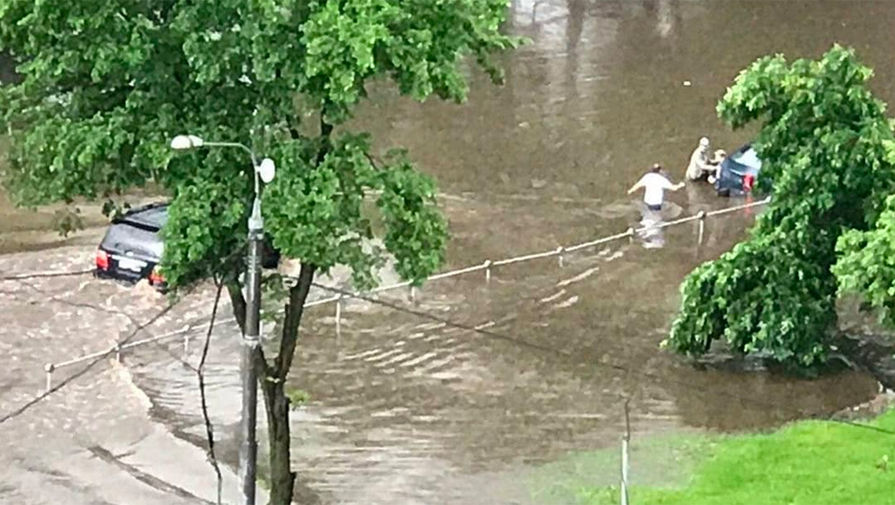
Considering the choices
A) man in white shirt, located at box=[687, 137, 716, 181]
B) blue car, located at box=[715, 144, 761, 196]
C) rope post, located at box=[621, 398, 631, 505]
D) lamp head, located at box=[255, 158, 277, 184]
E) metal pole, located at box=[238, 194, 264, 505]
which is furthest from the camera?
man in white shirt, located at box=[687, 137, 716, 181]

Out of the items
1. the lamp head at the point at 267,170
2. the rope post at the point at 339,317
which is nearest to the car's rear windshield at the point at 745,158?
the rope post at the point at 339,317

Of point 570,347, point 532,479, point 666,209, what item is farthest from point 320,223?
point 666,209

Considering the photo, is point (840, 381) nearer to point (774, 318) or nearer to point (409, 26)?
point (774, 318)

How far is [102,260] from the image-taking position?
1041 inches

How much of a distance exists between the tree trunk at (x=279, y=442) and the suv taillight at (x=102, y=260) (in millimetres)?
9942

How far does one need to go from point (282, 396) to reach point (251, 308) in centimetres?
339

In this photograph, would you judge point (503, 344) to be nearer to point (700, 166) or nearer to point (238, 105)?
point (238, 105)

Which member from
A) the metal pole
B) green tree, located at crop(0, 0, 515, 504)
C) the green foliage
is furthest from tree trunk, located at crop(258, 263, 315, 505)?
the green foliage

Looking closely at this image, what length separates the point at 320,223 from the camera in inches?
584

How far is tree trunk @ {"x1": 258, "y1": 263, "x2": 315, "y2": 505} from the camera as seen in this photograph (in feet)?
55.4

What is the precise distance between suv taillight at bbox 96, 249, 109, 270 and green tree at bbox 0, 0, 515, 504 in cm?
1012

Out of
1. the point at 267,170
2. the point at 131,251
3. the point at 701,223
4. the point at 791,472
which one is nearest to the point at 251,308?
the point at 267,170

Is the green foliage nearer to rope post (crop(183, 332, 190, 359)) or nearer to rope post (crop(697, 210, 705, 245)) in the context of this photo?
rope post (crop(697, 210, 705, 245))

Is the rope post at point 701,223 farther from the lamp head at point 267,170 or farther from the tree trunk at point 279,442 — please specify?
the lamp head at point 267,170
